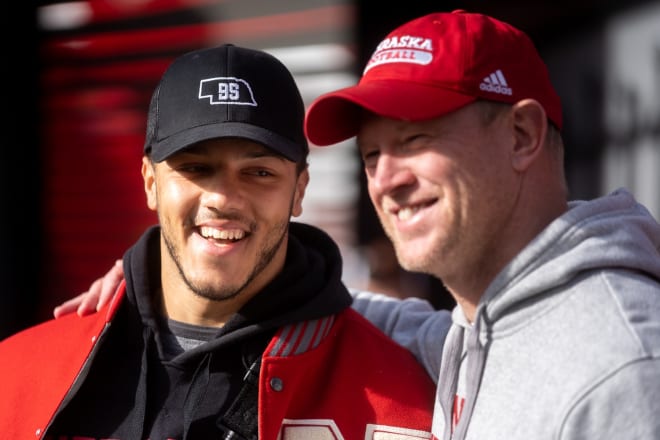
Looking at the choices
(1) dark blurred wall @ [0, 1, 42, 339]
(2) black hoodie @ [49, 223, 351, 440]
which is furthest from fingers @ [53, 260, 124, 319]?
(1) dark blurred wall @ [0, 1, 42, 339]

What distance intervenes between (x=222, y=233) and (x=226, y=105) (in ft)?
1.18

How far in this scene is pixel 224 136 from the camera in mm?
2271

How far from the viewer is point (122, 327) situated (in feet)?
8.06

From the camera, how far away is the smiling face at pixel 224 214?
2.31m

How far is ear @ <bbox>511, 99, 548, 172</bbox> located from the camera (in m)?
1.83

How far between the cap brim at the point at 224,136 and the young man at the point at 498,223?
31 cm

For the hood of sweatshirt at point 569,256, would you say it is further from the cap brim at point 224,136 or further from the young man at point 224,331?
the cap brim at point 224,136

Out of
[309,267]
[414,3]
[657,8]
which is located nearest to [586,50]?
[657,8]

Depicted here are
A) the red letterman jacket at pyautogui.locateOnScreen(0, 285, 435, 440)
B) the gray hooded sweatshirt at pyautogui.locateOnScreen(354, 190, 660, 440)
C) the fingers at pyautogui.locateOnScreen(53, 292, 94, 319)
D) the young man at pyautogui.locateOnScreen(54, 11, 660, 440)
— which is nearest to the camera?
the gray hooded sweatshirt at pyautogui.locateOnScreen(354, 190, 660, 440)

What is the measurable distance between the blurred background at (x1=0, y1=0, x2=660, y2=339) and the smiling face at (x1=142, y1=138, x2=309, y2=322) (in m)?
2.55

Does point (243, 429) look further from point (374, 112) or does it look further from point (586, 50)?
point (586, 50)

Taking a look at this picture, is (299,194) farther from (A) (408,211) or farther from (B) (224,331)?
(A) (408,211)

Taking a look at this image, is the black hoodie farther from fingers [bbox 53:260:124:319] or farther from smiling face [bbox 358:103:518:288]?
smiling face [bbox 358:103:518:288]

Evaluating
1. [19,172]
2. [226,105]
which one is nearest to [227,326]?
[226,105]
